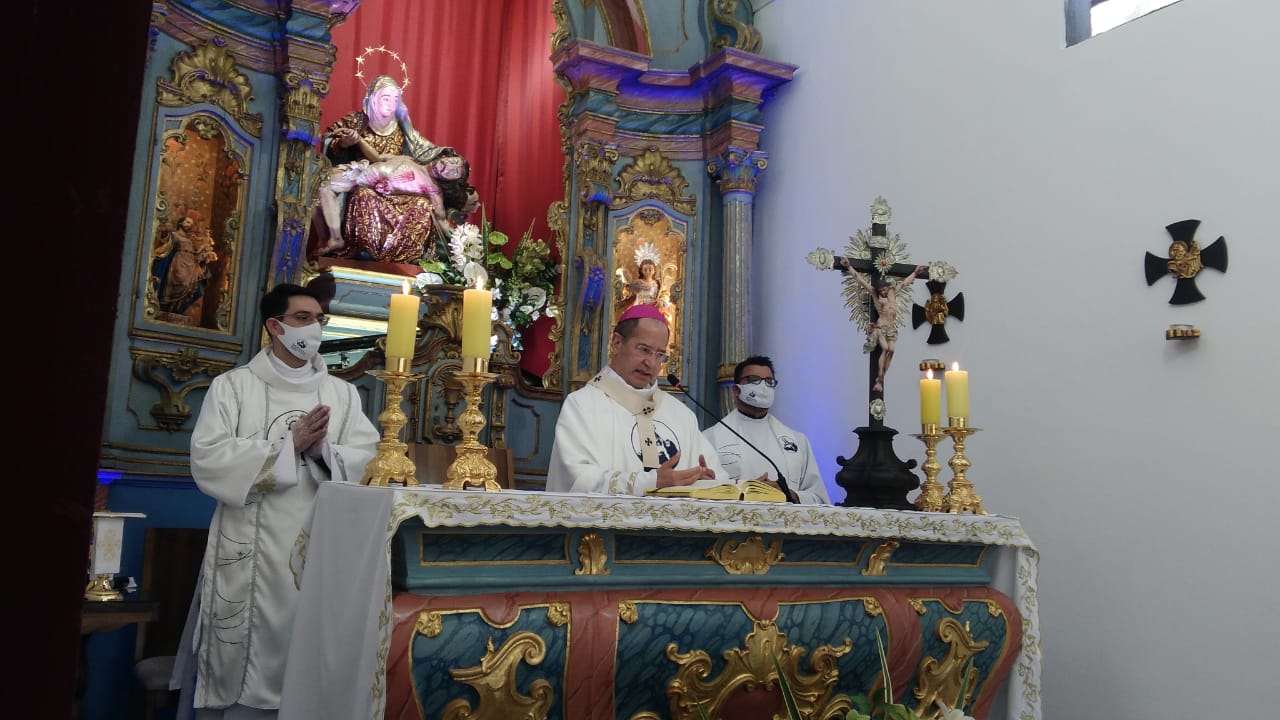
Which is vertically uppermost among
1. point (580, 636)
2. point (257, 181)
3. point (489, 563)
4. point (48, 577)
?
point (257, 181)

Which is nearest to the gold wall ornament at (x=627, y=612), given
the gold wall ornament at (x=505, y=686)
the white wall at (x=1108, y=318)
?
the gold wall ornament at (x=505, y=686)

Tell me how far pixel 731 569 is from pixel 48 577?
275cm

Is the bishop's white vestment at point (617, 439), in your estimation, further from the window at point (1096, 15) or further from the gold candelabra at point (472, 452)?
the window at point (1096, 15)

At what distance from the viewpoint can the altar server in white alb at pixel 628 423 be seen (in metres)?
3.88

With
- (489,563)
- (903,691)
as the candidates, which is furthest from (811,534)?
(489,563)

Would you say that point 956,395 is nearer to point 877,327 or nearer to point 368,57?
point 877,327

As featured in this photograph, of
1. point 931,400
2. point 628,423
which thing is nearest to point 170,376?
point 628,423

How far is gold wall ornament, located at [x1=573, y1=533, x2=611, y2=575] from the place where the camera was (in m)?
2.87

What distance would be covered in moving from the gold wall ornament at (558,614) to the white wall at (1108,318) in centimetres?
313

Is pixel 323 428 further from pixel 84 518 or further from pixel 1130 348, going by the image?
pixel 1130 348

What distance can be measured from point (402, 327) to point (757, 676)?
5.08 ft

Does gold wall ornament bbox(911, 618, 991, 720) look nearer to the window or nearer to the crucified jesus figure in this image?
the crucified jesus figure

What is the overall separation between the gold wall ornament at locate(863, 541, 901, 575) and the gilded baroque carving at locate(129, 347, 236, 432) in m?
4.04

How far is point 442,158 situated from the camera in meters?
7.65
